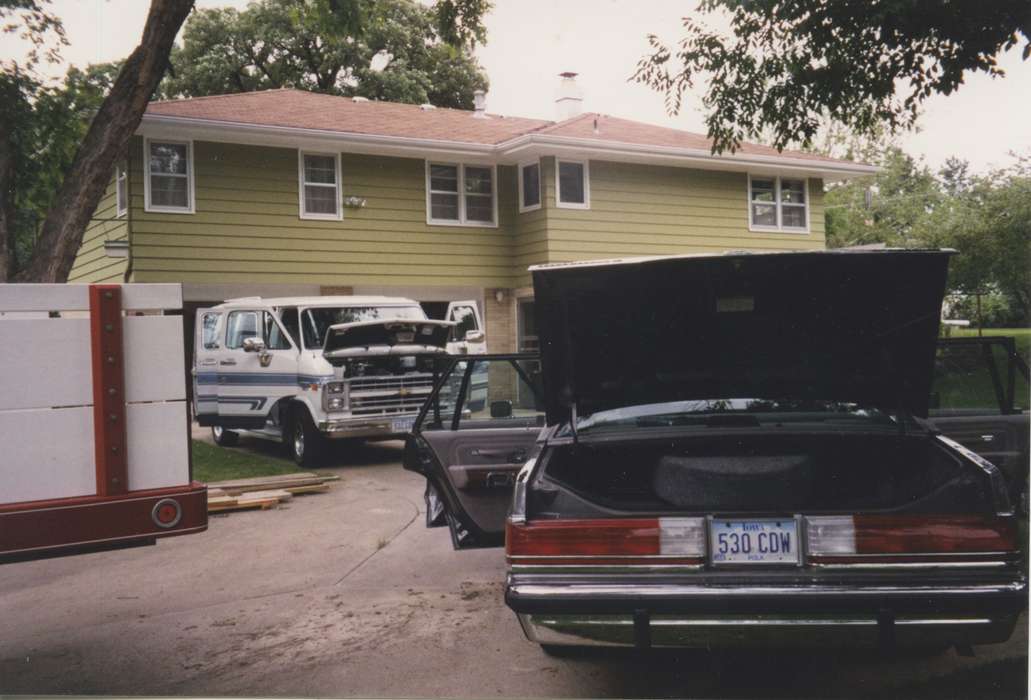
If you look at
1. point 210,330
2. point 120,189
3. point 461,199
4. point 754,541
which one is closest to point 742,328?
point 754,541

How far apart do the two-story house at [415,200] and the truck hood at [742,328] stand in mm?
10855

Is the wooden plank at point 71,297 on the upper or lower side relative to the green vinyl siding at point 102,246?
lower

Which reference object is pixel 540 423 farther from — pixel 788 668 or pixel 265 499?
pixel 265 499

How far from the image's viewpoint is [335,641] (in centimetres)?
502

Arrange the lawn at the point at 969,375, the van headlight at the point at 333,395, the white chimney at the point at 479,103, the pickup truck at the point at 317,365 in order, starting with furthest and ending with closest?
the white chimney at the point at 479,103, the pickup truck at the point at 317,365, the van headlight at the point at 333,395, the lawn at the point at 969,375

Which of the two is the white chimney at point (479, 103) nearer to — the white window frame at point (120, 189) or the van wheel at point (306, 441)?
the white window frame at point (120, 189)

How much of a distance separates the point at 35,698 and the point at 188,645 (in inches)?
31.0

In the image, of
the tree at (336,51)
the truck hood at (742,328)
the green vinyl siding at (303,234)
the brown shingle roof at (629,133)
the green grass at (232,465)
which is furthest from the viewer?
the brown shingle roof at (629,133)

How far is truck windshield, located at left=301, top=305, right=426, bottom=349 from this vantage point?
11.5 metres

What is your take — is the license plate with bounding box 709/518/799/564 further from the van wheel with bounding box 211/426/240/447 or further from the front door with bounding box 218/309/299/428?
the van wheel with bounding box 211/426/240/447

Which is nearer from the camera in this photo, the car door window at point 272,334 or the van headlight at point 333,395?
the van headlight at point 333,395

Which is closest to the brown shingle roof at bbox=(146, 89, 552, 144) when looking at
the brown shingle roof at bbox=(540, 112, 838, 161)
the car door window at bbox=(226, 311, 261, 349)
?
the brown shingle roof at bbox=(540, 112, 838, 161)

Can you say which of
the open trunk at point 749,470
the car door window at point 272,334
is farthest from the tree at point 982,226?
the car door window at point 272,334

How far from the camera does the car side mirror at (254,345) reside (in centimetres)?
1160
